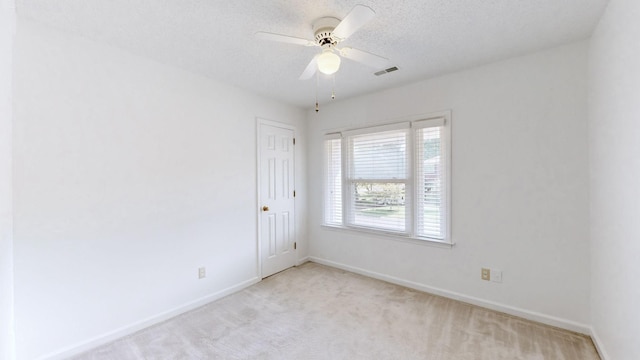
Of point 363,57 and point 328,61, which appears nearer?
point 328,61

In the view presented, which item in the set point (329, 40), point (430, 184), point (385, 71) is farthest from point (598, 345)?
point (329, 40)

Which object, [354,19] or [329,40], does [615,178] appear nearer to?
[354,19]

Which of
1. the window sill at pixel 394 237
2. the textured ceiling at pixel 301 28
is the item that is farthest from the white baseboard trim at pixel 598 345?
the textured ceiling at pixel 301 28

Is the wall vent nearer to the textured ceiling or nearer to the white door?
the textured ceiling

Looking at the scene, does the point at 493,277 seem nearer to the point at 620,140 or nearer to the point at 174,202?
the point at 620,140

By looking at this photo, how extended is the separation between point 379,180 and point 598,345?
2.29m

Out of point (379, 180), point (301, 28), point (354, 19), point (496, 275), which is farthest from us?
point (379, 180)

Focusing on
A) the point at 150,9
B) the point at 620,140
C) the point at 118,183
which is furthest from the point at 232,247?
the point at 620,140

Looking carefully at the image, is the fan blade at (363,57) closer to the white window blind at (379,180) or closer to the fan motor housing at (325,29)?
the fan motor housing at (325,29)

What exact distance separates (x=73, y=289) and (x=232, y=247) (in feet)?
4.55

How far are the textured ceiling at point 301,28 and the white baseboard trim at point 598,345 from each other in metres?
2.34

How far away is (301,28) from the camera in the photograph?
2004 millimetres

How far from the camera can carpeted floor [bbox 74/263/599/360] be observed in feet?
6.72

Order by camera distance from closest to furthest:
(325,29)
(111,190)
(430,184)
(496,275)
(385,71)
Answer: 1. (325,29)
2. (111,190)
3. (496,275)
4. (385,71)
5. (430,184)
